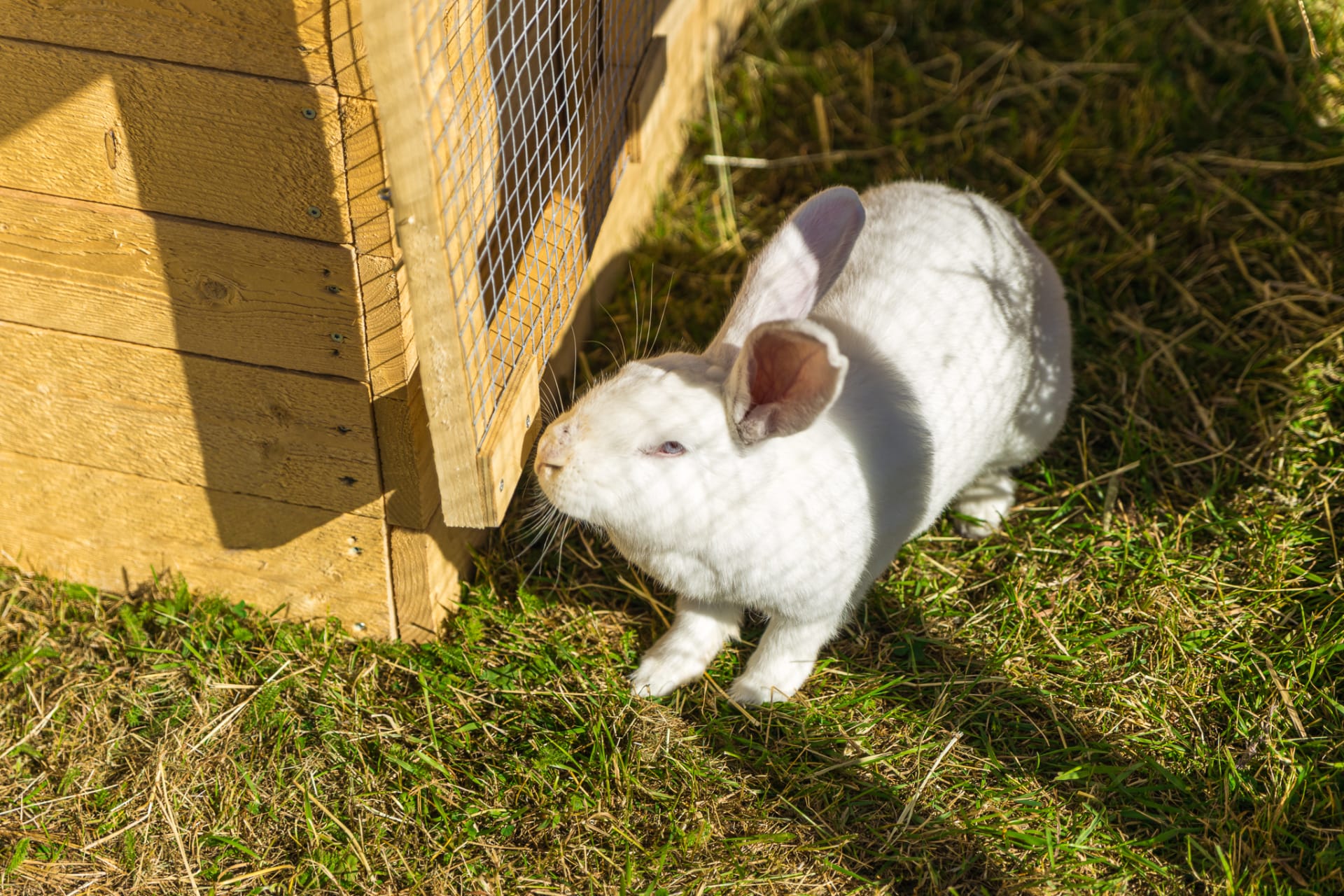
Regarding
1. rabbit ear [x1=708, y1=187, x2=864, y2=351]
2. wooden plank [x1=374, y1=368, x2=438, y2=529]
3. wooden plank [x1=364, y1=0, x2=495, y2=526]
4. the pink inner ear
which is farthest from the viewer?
rabbit ear [x1=708, y1=187, x2=864, y2=351]

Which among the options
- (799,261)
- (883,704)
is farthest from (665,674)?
(799,261)

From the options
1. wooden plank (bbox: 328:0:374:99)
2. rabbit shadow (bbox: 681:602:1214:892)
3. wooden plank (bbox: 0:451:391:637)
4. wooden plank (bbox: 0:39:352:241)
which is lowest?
rabbit shadow (bbox: 681:602:1214:892)

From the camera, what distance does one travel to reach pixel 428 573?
293 cm

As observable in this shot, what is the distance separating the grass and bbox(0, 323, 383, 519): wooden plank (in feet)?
1.60

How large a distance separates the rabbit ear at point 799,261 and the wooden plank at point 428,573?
90 cm

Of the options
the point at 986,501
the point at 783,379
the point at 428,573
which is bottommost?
the point at 986,501

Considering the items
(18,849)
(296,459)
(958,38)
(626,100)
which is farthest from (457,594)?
(958,38)

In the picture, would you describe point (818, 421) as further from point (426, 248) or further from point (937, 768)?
point (426, 248)

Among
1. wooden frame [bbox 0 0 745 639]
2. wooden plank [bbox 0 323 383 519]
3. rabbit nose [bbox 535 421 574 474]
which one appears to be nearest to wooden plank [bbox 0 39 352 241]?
wooden frame [bbox 0 0 745 639]

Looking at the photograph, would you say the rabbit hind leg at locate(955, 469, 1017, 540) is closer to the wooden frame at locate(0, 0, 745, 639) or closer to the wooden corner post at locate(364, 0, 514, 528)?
the wooden frame at locate(0, 0, 745, 639)

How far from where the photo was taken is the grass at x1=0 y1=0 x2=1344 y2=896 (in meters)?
2.63

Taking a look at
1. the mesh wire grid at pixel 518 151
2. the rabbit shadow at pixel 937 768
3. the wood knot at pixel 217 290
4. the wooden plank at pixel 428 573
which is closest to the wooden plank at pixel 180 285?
the wood knot at pixel 217 290

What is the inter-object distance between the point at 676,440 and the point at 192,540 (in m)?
1.45

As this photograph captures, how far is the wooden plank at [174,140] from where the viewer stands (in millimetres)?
2111
